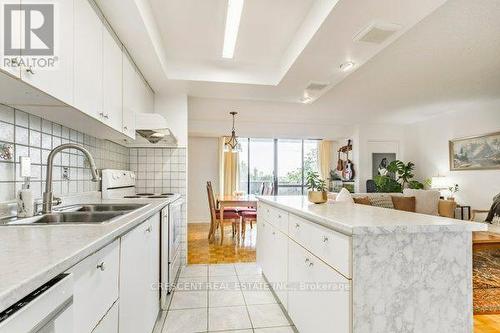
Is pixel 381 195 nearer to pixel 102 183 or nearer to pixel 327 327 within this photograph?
pixel 327 327

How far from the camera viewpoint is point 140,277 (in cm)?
153

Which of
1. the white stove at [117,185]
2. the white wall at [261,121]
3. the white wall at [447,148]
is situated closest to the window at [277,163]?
the white wall at [261,121]

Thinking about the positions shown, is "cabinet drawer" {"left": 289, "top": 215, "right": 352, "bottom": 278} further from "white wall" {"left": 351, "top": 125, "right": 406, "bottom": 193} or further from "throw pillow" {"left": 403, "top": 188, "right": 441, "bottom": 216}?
"white wall" {"left": 351, "top": 125, "right": 406, "bottom": 193}

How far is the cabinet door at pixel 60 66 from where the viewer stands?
1.10 m

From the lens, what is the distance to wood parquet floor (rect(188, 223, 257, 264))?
374 cm

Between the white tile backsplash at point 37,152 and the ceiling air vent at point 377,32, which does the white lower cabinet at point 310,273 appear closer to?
the ceiling air vent at point 377,32

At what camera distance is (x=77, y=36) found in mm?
1479

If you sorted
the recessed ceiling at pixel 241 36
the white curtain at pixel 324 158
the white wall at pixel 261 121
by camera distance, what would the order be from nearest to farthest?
the recessed ceiling at pixel 241 36 → the white wall at pixel 261 121 → the white curtain at pixel 324 158

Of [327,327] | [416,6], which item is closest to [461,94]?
[416,6]

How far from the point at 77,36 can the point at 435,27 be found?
9.51 feet

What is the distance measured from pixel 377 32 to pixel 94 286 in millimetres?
2374

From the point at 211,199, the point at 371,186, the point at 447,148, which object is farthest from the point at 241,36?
the point at 447,148

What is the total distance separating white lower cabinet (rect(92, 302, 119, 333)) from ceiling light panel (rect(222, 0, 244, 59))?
2.11m

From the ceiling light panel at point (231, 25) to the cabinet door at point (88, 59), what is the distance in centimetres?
97
